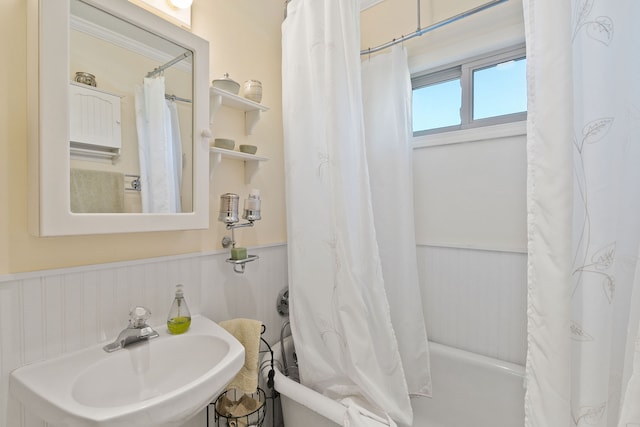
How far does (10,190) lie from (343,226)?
1.09m

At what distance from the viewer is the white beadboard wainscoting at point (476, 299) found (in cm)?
151

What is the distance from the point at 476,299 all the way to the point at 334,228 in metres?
0.94

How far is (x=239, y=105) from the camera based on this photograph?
1484 mm

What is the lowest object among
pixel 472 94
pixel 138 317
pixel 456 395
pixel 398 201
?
pixel 456 395

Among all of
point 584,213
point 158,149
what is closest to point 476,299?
point 584,213

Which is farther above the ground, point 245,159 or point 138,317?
point 245,159

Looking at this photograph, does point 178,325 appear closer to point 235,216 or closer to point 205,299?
point 205,299

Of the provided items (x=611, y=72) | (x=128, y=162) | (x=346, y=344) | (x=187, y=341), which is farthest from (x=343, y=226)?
(x=611, y=72)

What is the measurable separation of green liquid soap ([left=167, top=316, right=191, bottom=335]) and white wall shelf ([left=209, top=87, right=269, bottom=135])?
84 centimetres

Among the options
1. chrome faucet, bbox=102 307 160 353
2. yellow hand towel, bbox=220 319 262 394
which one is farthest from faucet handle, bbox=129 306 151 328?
yellow hand towel, bbox=220 319 262 394

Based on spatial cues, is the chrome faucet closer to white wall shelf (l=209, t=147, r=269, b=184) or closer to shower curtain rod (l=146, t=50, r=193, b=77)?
white wall shelf (l=209, t=147, r=269, b=184)

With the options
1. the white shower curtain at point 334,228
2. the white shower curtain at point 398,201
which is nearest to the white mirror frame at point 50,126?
the white shower curtain at point 334,228

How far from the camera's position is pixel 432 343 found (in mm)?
1733

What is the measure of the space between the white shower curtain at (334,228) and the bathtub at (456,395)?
0.14 m
